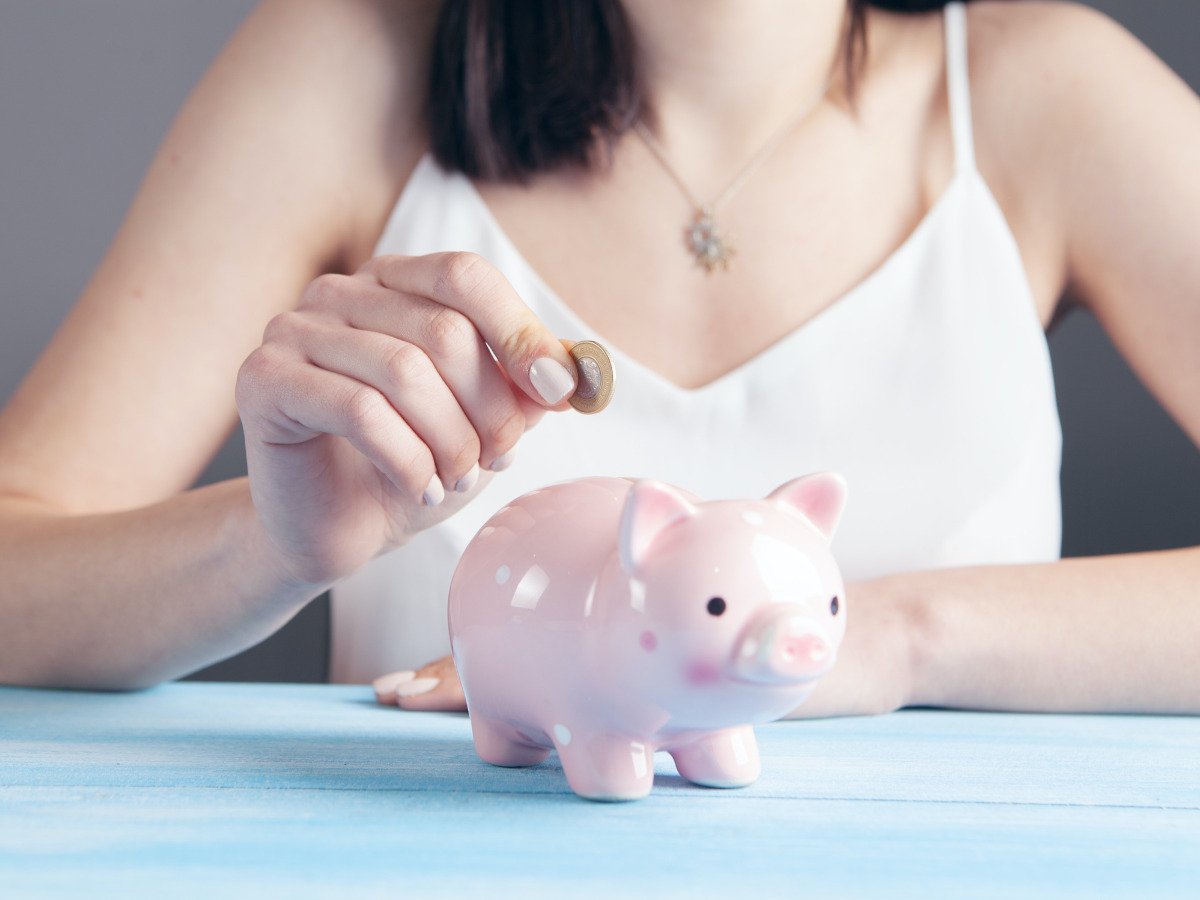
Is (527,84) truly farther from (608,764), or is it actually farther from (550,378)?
(608,764)

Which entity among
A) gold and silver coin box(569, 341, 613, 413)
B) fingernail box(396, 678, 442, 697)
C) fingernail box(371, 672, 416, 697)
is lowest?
fingernail box(371, 672, 416, 697)

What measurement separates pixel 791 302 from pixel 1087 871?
0.78 metres

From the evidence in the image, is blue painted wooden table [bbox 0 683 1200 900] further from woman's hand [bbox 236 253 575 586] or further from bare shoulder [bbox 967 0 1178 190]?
bare shoulder [bbox 967 0 1178 190]

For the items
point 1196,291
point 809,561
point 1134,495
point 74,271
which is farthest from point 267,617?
point 1134,495

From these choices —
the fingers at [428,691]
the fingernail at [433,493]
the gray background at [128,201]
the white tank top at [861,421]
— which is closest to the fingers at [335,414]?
the fingernail at [433,493]

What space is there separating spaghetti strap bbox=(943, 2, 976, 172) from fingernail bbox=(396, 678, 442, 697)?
0.78 metres

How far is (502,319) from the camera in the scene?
52 cm

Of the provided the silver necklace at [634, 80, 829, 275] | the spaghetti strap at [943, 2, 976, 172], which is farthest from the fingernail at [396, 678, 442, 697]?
the spaghetti strap at [943, 2, 976, 172]

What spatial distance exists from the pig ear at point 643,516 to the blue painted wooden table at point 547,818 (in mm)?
110

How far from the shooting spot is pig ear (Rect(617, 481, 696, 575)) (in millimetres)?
435

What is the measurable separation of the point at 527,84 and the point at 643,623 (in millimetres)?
815

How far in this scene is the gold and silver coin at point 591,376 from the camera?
0.50 m

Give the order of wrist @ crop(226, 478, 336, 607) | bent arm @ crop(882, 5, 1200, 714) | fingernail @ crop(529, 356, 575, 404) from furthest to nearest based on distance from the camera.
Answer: bent arm @ crop(882, 5, 1200, 714) < wrist @ crop(226, 478, 336, 607) < fingernail @ crop(529, 356, 575, 404)

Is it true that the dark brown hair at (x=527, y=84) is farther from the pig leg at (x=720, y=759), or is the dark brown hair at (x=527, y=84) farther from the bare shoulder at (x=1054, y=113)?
the pig leg at (x=720, y=759)
